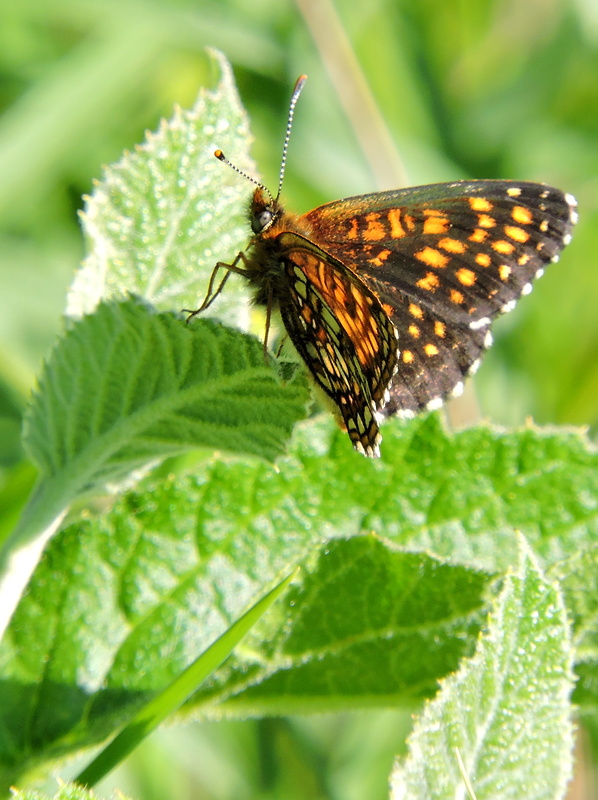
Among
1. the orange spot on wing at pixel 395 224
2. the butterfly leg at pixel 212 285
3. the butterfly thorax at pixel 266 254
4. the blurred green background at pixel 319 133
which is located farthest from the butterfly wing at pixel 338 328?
the blurred green background at pixel 319 133

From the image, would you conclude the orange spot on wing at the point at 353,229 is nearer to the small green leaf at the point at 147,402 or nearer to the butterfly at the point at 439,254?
the butterfly at the point at 439,254

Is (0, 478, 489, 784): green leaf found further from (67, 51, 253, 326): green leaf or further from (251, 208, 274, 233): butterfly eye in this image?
(251, 208, 274, 233): butterfly eye

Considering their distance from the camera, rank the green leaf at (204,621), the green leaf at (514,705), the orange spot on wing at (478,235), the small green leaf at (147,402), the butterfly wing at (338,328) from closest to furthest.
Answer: the green leaf at (514,705) → the small green leaf at (147,402) → the green leaf at (204,621) → the butterfly wing at (338,328) → the orange spot on wing at (478,235)

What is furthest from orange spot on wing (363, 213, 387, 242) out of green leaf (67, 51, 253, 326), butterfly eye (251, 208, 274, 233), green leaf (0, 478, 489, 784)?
green leaf (0, 478, 489, 784)

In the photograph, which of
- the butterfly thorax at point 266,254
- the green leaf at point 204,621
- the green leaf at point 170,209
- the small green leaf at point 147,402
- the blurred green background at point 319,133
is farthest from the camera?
the blurred green background at point 319,133

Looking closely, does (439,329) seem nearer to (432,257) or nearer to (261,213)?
(432,257)

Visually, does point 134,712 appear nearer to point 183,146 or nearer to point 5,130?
point 183,146

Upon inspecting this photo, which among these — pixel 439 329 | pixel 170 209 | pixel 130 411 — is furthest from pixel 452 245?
pixel 130 411
